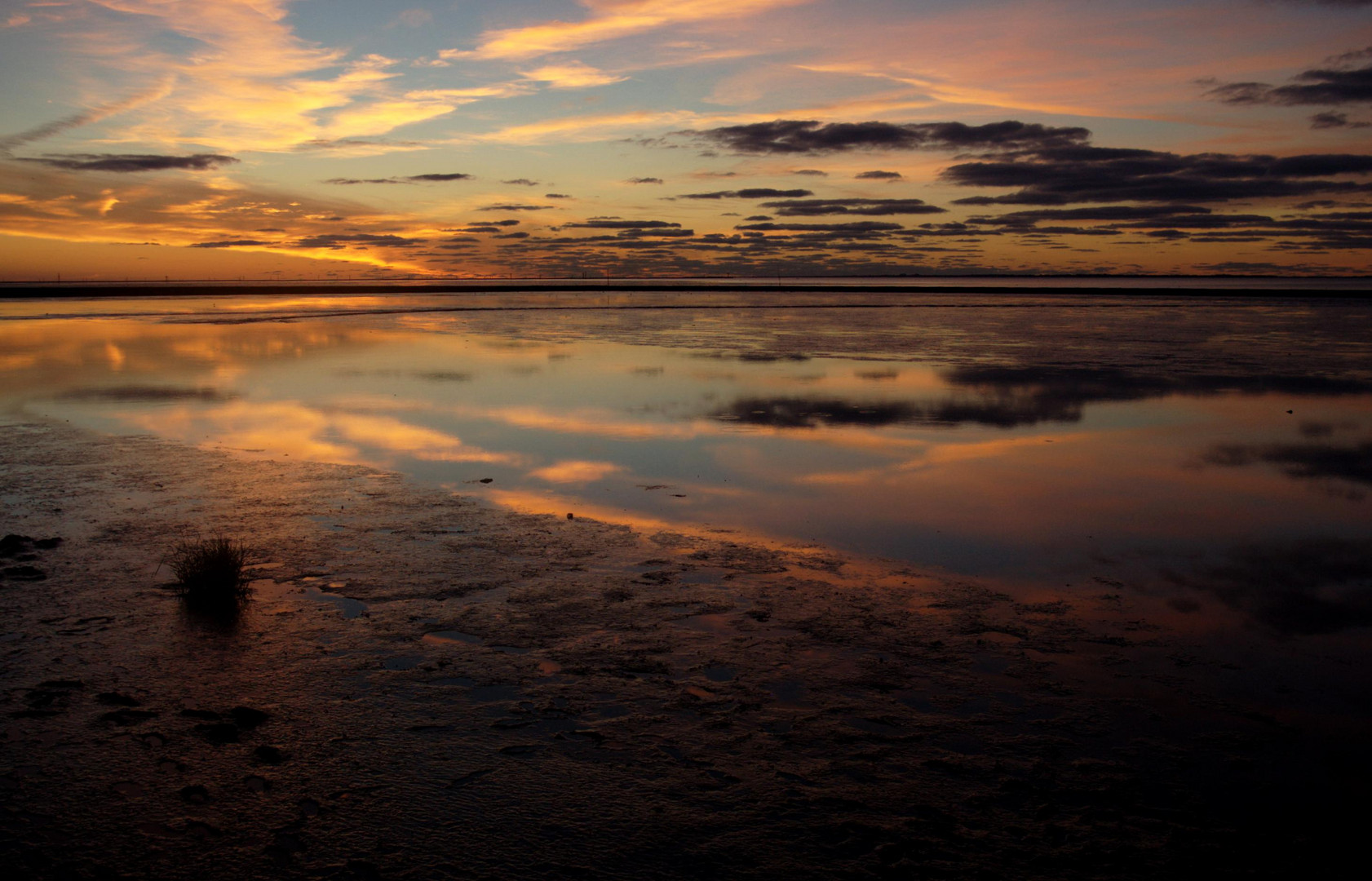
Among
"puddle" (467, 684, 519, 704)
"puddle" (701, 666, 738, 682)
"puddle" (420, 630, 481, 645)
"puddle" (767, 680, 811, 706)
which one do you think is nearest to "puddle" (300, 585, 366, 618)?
"puddle" (420, 630, 481, 645)

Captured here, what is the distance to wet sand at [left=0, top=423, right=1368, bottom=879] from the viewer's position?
416 centimetres

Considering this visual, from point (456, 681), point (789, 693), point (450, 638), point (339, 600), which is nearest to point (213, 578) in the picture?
point (339, 600)

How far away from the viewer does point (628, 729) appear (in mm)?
5270

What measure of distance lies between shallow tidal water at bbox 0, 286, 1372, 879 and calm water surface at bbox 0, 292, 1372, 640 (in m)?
0.10

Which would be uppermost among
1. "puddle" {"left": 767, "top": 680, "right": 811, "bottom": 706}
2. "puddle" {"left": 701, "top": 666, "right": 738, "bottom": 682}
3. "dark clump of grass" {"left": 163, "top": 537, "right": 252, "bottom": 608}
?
"dark clump of grass" {"left": 163, "top": 537, "right": 252, "bottom": 608}

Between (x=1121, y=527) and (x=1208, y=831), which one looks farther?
(x=1121, y=527)

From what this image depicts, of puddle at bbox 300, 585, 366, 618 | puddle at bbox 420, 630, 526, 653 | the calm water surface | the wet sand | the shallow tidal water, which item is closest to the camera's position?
the wet sand

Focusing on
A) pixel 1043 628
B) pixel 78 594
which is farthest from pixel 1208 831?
pixel 78 594

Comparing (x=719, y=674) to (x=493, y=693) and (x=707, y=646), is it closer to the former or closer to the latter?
(x=707, y=646)

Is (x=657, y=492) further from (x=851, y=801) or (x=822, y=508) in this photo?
(x=851, y=801)

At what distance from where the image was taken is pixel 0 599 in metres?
7.09

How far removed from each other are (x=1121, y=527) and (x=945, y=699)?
5.04 meters

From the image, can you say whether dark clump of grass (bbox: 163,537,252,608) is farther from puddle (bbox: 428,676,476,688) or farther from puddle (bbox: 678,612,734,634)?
puddle (bbox: 678,612,734,634)

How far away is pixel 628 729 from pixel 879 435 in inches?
404
